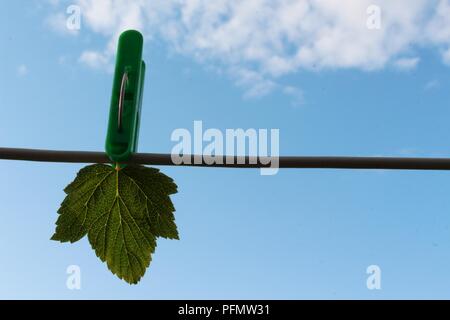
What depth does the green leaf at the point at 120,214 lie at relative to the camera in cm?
58

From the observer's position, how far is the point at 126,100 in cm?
51

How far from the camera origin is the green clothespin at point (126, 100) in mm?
492

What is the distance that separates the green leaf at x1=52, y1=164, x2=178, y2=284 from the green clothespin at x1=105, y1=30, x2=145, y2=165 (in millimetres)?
78

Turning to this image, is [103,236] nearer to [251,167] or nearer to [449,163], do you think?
[251,167]

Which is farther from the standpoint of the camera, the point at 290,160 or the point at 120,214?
the point at 120,214

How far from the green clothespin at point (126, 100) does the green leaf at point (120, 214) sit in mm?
78

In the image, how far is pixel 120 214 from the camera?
1.97ft

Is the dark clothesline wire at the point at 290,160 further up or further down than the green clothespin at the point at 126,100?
further down

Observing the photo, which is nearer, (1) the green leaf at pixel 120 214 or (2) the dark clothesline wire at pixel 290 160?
(2) the dark clothesline wire at pixel 290 160

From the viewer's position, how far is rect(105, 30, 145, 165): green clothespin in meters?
0.49

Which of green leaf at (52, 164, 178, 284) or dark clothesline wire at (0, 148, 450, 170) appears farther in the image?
green leaf at (52, 164, 178, 284)

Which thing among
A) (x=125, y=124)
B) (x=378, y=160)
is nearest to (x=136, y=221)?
(x=125, y=124)

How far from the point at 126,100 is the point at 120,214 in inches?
6.0

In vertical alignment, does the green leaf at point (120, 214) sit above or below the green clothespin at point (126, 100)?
below
